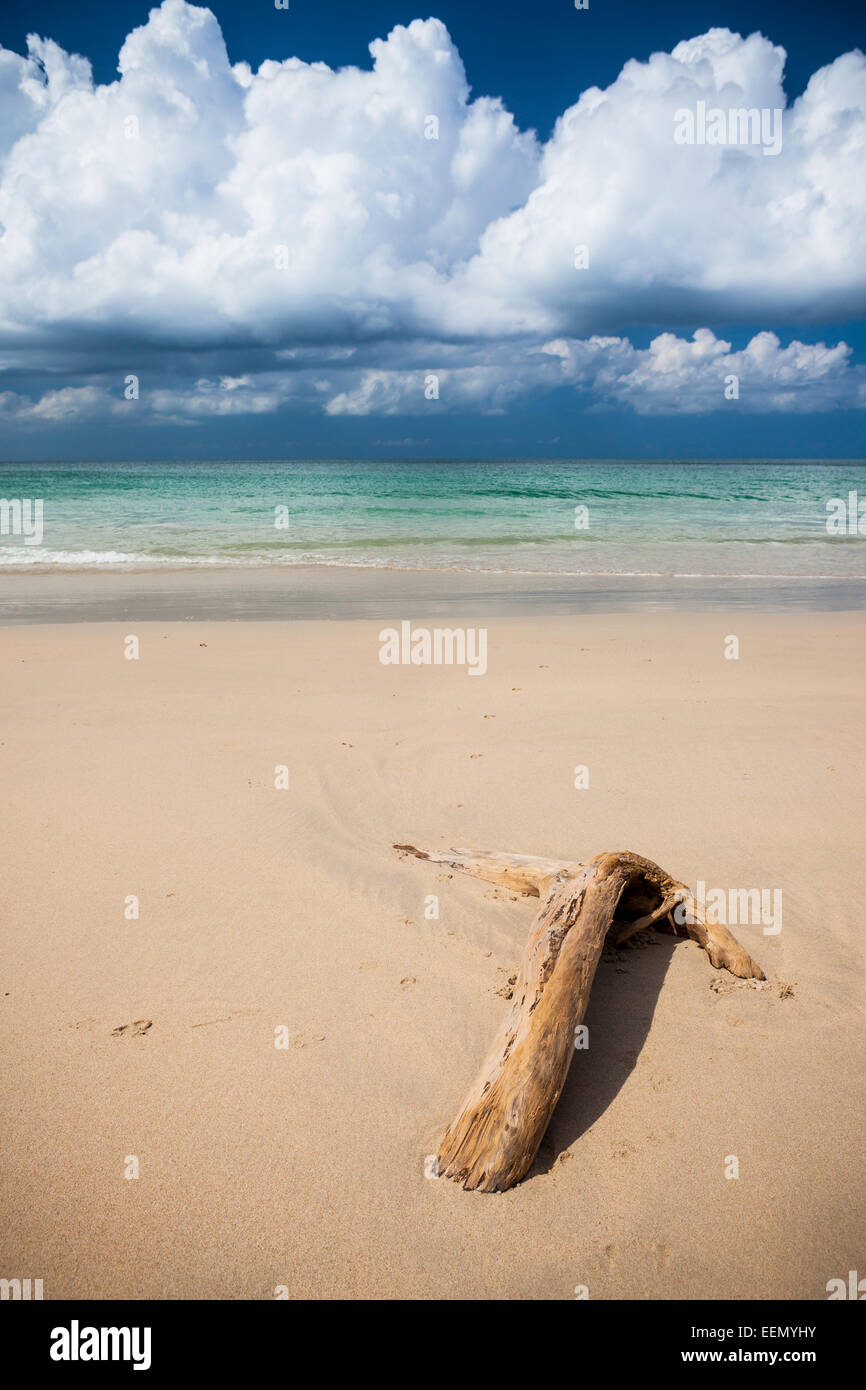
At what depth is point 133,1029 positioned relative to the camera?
2.93 meters

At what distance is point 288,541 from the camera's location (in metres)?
21.3

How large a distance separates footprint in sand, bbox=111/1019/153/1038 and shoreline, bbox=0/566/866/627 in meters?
8.02

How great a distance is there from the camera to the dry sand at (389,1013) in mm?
2180

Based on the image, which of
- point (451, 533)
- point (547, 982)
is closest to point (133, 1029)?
point (547, 982)

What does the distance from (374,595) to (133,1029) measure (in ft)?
33.7

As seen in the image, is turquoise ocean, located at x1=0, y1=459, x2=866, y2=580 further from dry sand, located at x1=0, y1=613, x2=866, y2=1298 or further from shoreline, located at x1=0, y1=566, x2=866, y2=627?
dry sand, located at x1=0, y1=613, x2=866, y2=1298

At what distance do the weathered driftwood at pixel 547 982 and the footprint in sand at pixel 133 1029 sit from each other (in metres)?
1.23

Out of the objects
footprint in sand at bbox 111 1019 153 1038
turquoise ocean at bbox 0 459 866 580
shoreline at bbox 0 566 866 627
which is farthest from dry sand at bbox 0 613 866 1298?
turquoise ocean at bbox 0 459 866 580

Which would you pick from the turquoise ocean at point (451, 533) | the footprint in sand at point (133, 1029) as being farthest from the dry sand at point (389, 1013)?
the turquoise ocean at point (451, 533)

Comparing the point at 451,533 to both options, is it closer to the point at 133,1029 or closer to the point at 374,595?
the point at 374,595

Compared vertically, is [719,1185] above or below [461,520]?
below
